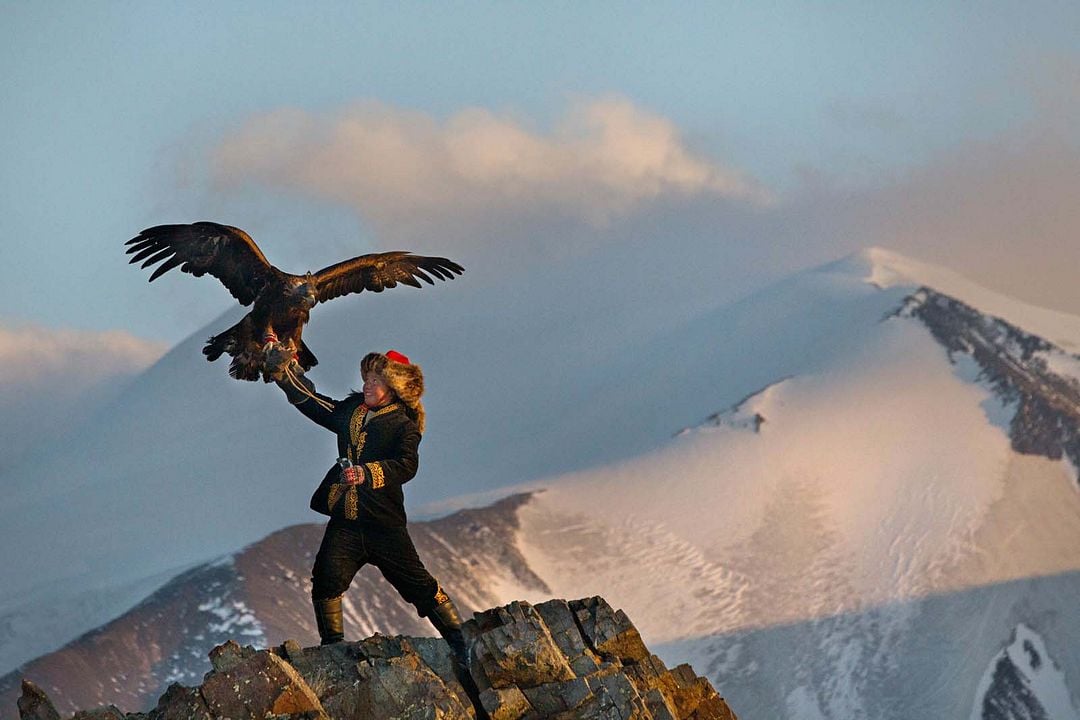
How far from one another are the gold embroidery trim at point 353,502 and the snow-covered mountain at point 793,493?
85.5 meters

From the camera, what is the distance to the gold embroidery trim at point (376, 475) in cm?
2745

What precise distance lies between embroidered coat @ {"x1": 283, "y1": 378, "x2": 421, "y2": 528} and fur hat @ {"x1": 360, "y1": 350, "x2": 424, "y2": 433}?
0.55 feet

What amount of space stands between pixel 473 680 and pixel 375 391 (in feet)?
14.4

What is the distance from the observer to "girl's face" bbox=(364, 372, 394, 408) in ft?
92.0

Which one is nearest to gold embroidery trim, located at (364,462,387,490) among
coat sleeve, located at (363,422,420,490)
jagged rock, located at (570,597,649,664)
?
coat sleeve, located at (363,422,420,490)

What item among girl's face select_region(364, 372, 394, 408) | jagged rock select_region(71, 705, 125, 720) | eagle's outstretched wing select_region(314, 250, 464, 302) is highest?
eagle's outstretched wing select_region(314, 250, 464, 302)

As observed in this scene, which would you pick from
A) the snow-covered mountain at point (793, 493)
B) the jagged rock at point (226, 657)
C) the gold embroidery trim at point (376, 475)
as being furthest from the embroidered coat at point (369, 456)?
the snow-covered mountain at point (793, 493)

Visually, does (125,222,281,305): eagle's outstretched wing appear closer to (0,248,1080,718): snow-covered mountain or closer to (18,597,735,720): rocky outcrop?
(18,597,735,720): rocky outcrop

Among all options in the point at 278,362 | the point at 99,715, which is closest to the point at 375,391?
the point at 278,362

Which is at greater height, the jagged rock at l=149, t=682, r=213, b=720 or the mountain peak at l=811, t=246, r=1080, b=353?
the mountain peak at l=811, t=246, r=1080, b=353

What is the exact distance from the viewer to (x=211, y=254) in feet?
97.9

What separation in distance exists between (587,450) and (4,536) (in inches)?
1768

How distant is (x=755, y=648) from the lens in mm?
121000

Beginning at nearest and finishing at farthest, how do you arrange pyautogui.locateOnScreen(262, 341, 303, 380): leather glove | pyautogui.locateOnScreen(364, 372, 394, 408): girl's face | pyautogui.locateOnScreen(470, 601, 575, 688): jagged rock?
pyautogui.locateOnScreen(470, 601, 575, 688): jagged rock, pyautogui.locateOnScreen(364, 372, 394, 408): girl's face, pyautogui.locateOnScreen(262, 341, 303, 380): leather glove
